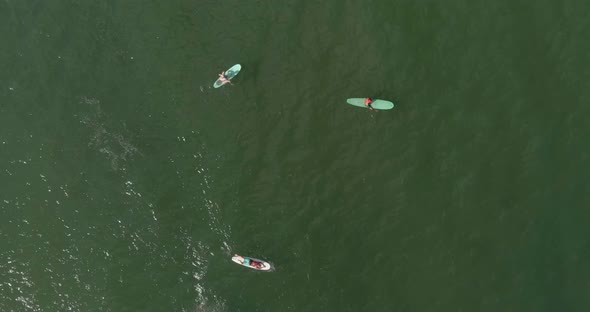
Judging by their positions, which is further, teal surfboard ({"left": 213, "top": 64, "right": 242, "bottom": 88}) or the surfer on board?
teal surfboard ({"left": 213, "top": 64, "right": 242, "bottom": 88})

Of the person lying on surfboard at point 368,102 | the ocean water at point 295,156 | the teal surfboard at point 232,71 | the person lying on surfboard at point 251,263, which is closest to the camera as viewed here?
the ocean water at point 295,156

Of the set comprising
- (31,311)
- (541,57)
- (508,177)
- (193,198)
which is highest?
(541,57)

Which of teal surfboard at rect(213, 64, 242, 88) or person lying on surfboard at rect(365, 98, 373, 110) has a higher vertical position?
teal surfboard at rect(213, 64, 242, 88)

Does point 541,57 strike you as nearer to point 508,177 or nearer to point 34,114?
point 508,177

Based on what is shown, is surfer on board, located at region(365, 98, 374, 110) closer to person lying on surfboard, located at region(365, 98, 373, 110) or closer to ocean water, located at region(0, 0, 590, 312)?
person lying on surfboard, located at region(365, 98, 373, 110)

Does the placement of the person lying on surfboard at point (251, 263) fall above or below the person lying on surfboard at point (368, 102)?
below

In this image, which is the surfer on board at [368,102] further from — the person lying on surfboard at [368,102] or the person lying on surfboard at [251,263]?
the person lying on surfboard at [251,263]

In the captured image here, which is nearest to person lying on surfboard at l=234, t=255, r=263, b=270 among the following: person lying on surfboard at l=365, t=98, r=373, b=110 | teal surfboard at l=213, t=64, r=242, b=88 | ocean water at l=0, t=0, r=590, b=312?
ocean water at l=0, t=0, r=590, b=312

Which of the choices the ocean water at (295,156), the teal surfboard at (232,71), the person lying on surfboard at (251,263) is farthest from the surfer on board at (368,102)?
the person lying on surfboard at (251,263)

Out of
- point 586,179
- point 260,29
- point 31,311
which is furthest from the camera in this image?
point 31,311

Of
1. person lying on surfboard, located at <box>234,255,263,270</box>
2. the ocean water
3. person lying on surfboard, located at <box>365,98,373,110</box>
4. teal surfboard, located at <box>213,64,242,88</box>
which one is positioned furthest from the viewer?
person lying on surfboard, located at <box>234,255,263,270</box>

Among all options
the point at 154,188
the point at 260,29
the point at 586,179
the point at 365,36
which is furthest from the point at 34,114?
the point at 586,179
